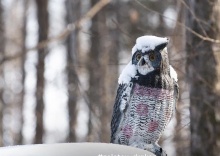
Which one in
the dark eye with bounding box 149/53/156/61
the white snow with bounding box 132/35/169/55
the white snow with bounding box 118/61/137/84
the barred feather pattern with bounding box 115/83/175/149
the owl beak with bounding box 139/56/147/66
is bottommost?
the barred feather pattern with bounding box 115/83/175/149

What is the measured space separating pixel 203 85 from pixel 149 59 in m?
1.29

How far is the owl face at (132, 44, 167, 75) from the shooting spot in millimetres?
2354

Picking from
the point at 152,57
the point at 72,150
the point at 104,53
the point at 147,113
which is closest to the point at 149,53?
the point at 152,57

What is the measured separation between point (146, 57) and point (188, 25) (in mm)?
1405

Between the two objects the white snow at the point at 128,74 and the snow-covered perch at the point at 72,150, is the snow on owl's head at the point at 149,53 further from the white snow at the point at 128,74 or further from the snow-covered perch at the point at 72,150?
the snow-covered perch at the point at 72,150

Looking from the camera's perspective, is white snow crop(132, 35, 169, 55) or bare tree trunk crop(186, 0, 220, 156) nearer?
white snow crop(132, 35, 169, 55)

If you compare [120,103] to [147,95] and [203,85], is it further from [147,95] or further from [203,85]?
[203,85]

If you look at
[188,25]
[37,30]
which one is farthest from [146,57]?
[37,30]

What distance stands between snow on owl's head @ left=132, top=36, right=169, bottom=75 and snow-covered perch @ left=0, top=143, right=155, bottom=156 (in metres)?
0.49

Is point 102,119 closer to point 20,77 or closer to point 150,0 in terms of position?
point 150,0

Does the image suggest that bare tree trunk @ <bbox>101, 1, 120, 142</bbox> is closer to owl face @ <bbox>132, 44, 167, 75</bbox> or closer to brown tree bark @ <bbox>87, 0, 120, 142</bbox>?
brown tree bark @ <bbox>87, 0, 120, 142</bbox>

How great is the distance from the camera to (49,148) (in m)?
1.94

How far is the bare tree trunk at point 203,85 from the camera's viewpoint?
3.48 m

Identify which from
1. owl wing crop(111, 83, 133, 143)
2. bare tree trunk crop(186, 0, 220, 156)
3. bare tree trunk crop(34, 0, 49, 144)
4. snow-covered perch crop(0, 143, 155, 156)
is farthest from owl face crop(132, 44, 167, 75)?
bare tree trunk crop(34, 0, 49, 144)
